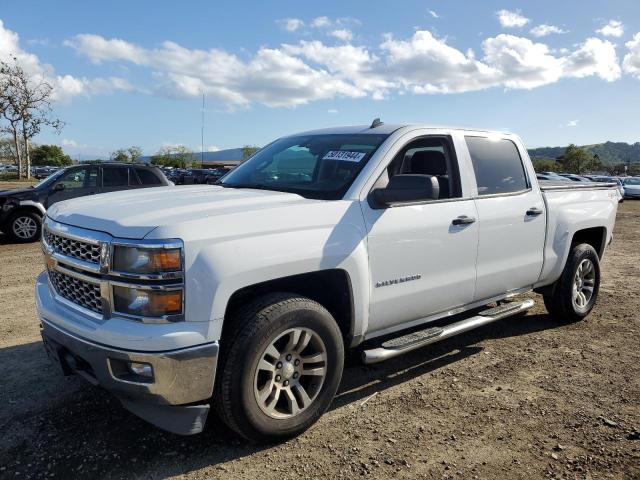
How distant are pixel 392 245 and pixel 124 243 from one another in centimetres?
169

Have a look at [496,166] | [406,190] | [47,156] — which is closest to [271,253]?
[406,190]

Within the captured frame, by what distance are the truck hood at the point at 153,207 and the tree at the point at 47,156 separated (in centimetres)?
9439

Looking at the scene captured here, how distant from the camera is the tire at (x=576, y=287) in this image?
17.4ft

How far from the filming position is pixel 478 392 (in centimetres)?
386

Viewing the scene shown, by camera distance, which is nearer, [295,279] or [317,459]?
[317,459]

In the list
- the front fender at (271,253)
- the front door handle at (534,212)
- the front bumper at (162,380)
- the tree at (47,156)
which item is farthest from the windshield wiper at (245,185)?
the tree at (47,156)

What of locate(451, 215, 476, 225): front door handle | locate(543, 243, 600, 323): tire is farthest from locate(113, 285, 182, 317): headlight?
locate(543, 243, 600, 323): tire

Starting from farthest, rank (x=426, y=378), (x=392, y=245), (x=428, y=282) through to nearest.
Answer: (x=426, y=378), (x=428, y=282), (x=392, y=245)

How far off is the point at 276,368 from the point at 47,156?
325ft

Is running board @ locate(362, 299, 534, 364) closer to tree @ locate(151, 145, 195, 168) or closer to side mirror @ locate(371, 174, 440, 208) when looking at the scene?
side mirror @ locate(371, 174, 440, 208)

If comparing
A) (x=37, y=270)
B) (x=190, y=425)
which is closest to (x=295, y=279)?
(x=190, y=425)

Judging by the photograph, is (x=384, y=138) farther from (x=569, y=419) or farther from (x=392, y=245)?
(x=569, y=419)

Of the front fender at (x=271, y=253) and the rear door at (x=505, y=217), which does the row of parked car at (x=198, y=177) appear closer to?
the front fender at (x=271, y=253)

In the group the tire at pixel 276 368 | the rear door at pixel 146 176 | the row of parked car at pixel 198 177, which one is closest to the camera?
the tire at pixel 276 368
